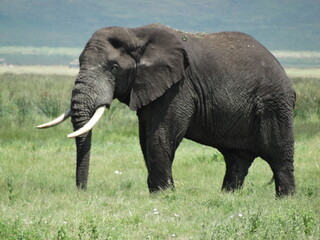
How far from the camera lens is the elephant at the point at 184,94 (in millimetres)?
9883

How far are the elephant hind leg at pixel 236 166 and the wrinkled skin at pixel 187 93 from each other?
0.05 meters

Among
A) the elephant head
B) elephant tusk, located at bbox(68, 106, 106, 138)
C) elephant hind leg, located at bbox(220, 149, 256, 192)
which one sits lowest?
elephant hind leg, located at bbox(220, 149, 256, 192)

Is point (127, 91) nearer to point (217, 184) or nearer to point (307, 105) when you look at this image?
point (217, 184)

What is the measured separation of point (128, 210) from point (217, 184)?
3080 millimetres

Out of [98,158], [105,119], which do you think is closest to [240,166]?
[98,158]

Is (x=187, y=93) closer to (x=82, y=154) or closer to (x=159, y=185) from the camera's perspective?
(x=159, y=185)

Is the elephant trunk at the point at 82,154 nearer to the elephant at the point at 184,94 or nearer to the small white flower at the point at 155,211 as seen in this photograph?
the elephant at the point at 184,94

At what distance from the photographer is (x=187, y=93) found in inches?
400

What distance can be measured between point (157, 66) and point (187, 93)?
449 millimetres

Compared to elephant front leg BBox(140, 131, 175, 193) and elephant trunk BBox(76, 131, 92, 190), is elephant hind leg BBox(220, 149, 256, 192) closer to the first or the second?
elephant front leg BBox(140, 131, 175, 193)

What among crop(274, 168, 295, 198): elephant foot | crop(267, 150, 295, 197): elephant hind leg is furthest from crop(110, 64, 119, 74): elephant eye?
crop(274, 168, 295, 198): elephant foot

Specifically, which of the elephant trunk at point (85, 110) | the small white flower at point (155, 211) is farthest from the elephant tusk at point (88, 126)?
the small white flower at point (155, 211)

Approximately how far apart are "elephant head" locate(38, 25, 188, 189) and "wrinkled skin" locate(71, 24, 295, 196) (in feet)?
0.04

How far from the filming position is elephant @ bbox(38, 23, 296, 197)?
988 centimetres
